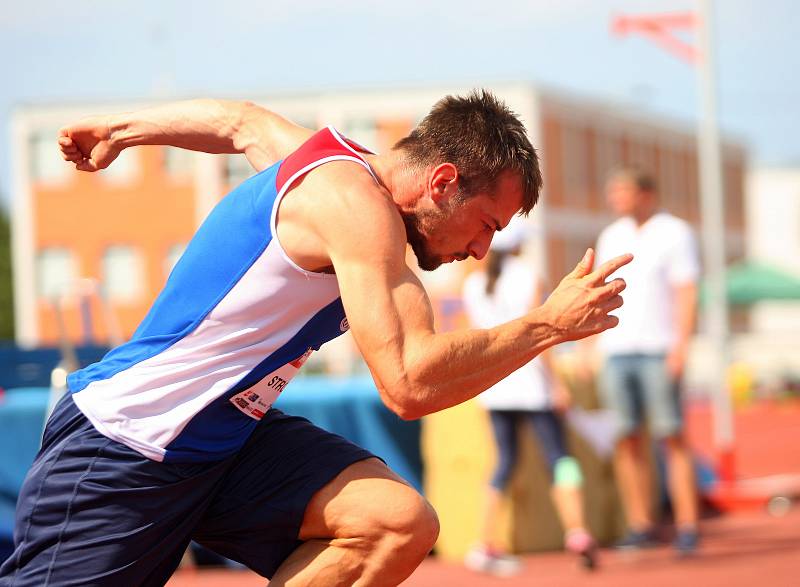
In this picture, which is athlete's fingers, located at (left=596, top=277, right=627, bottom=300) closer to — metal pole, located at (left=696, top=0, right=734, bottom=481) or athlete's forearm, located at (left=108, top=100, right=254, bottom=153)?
athlete's forearm, located at (left=108, top=100, right=254, bottom=153)

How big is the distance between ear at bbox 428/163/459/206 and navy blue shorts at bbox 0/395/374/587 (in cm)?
80

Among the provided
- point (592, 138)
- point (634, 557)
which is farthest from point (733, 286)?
point (634, 557)

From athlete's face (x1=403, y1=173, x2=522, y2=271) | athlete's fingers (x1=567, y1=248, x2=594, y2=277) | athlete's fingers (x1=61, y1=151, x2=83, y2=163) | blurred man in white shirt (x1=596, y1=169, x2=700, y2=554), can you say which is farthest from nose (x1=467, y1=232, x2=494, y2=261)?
blurred man in white shirt (x1=596, y1=169, x2=700, y2=554)

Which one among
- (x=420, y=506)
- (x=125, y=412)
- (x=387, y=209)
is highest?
(x=387, y=209)

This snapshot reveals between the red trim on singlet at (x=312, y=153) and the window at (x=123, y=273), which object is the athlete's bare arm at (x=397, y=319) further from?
the window at (x=123, y=273)

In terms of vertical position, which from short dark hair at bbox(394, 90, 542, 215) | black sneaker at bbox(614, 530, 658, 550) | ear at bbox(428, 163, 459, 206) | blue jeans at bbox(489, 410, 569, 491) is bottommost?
black sneaker at bbox(614, 530, 658, 550)

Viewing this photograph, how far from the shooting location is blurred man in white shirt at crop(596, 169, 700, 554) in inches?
333

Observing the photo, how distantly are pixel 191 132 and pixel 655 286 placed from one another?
15.6 feet

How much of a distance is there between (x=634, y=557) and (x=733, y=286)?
3044 cm

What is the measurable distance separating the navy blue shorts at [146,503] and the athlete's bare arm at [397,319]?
56 cm

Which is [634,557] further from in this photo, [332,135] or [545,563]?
[332,135]

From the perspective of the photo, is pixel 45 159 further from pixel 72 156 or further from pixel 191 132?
pixel 191 132

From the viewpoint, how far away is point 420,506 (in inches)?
150

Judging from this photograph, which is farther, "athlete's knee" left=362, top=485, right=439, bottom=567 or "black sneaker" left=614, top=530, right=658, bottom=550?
"black sneaker" left=614, top=530, right=658, bottom=550
